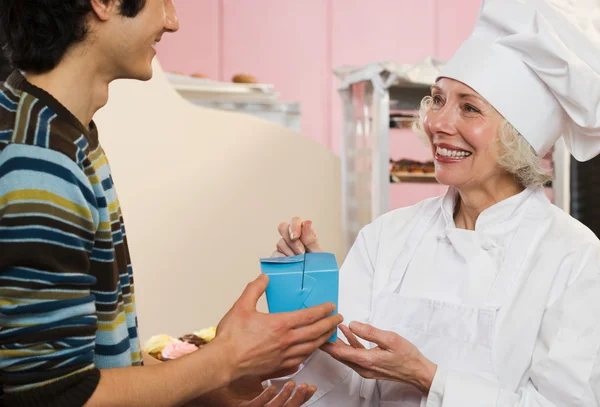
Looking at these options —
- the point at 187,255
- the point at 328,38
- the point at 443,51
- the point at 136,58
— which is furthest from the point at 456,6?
the point at 136,58

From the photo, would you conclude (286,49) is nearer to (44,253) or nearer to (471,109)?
(471,109)

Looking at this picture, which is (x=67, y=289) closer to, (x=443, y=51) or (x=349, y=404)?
(x=349, y=404)

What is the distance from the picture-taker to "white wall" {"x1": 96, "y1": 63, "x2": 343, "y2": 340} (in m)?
2.97

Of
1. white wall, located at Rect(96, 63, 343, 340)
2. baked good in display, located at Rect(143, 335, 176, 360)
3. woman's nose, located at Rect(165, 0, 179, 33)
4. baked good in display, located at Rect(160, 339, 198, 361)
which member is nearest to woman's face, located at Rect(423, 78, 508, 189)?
woman's nose, located at Rect(165, 0, 179, 33)

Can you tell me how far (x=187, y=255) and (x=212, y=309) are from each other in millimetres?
286

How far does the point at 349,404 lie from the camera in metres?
1.64

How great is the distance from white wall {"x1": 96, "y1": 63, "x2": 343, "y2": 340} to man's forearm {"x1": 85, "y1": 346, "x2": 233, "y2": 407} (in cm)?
200

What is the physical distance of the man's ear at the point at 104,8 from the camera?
1.02 meters

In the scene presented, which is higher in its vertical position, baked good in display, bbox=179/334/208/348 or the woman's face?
the woman's face

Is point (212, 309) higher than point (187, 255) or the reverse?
the reverse

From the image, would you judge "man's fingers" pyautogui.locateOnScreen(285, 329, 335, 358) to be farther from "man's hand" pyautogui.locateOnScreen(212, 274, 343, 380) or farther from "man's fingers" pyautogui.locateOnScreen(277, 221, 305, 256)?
"man's fingers" pyautogui.locateOnScreen(277, 221, 305, 256)

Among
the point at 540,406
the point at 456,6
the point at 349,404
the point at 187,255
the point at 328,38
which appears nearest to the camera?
the point at 540,406

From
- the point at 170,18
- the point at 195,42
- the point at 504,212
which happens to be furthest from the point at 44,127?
the point at 195,42

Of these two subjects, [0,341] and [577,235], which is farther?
[577,235]
